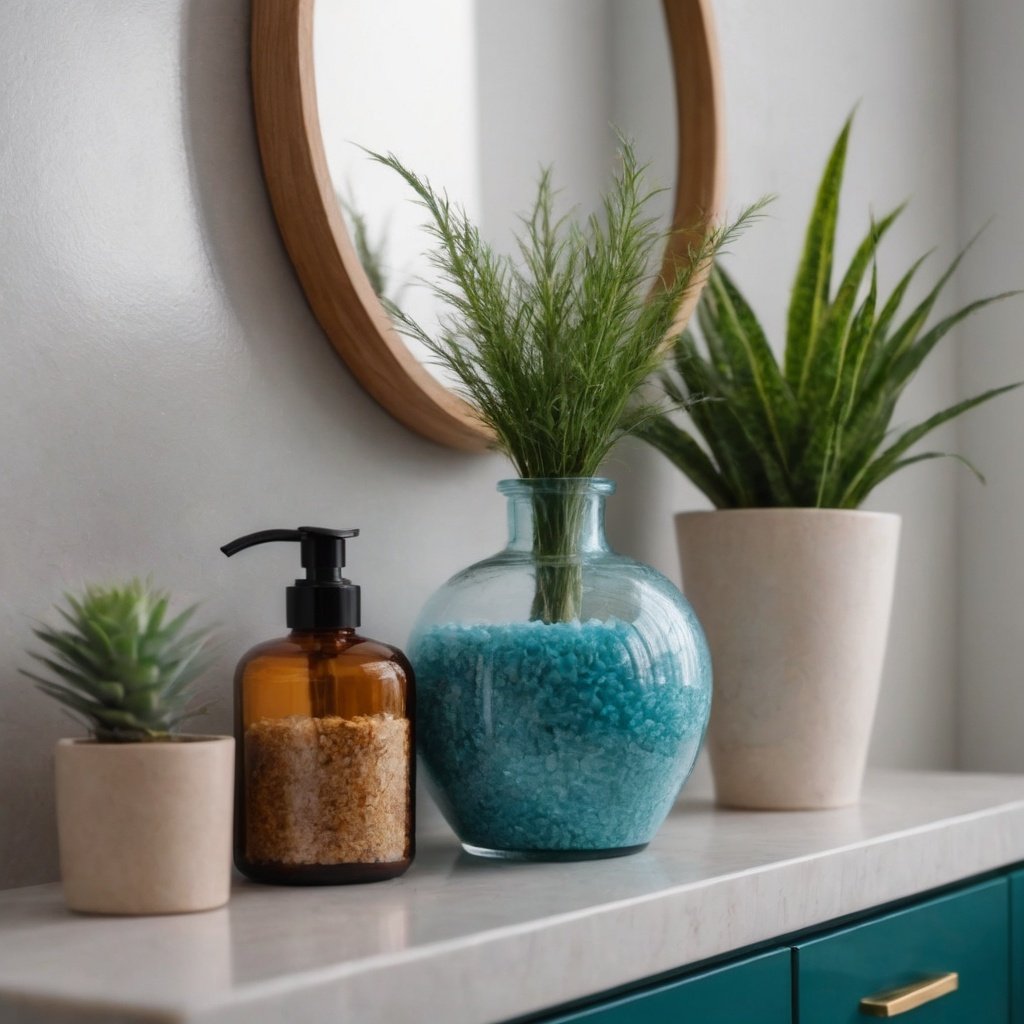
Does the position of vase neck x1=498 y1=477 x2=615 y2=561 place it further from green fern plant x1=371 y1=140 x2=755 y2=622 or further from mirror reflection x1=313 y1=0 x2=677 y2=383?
mirror reflection x1=313 y1=0 x2=677 y2=383

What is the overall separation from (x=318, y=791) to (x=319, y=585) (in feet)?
0.38

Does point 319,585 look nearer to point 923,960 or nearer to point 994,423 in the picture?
point 923,960

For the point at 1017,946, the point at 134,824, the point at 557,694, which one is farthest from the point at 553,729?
the point at 1017,946

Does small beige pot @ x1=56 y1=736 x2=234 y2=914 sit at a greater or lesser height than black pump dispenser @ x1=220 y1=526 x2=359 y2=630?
lesser

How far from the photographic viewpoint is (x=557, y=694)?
Result: 2.70 feet

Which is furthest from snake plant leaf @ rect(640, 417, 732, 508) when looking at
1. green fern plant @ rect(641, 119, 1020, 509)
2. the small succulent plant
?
the small succulent plant

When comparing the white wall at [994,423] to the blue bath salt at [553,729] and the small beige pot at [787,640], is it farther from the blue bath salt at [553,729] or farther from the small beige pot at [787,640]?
the blue bath salt at [553,729]

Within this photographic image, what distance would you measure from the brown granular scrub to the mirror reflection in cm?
32

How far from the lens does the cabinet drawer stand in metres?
0.83

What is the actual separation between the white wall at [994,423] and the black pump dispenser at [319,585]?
1092mm

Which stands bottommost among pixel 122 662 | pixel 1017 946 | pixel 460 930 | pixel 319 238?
pixel 1017 946

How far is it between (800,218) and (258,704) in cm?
95

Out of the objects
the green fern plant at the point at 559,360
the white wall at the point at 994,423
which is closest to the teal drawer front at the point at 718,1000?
the green fern plant at the point at 559,360

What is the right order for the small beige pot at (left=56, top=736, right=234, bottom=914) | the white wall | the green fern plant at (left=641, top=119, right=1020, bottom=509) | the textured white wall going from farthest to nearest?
the white wall < the green fern plant at (left=641, top=119, right=1020, bottom=509) < the textured white wall < the small beige pot at (left=56, top=736, right=234, bottom=914)
